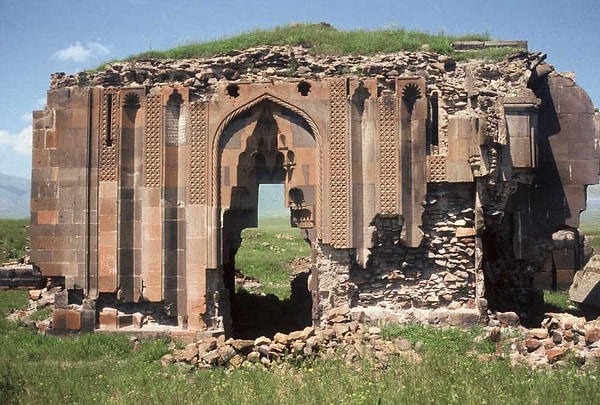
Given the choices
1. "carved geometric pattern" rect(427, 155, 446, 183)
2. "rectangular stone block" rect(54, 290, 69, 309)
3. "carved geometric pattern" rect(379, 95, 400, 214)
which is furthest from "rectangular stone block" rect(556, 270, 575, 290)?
→ "rectangular stone block" rect(54, 290, 69, 309)

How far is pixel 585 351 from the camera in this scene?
22.9 ft

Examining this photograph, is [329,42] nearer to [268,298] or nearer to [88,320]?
[268,298]

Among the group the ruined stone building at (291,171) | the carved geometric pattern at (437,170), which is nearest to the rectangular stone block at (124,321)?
the ruined stone building at (291,171)

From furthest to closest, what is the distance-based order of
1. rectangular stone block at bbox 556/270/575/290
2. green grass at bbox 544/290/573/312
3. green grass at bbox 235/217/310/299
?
green grass at bbox 235/217/310/299 < rectangular stone block at bbox 556/270/575/290 < green grass at bbox 544/290/573/312

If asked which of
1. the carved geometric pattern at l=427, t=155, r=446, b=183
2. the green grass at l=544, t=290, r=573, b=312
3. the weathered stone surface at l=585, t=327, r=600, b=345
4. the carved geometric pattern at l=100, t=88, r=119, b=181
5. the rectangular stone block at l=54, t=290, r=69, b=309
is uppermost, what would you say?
the carved geometric pattern at l=100, t=88, r=119, b=181

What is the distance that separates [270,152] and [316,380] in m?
4.44

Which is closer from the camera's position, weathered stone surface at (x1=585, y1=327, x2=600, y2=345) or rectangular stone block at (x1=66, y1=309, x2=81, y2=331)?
weathered stone surface at (x1=585, y1=327, x2=600, y2=345)

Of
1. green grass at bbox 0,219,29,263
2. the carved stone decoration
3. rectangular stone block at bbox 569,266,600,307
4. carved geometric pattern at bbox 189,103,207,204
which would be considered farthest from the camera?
green grass at bbox 0,219,29,263

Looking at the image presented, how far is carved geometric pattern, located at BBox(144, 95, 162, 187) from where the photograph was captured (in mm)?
8812

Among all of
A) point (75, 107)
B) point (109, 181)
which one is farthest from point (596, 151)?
point (75, 107)

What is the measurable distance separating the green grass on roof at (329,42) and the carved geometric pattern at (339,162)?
1.04m

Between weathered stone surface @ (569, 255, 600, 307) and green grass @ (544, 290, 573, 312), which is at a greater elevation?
weathered stone surface @ (569, 255, 600, 307)

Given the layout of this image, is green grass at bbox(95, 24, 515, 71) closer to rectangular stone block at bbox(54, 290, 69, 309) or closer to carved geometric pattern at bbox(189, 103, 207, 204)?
carved geometric pattern at bbox(189, 103, 207, 204)

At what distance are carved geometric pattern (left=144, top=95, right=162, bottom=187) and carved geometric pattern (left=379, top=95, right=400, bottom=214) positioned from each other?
390 cm
